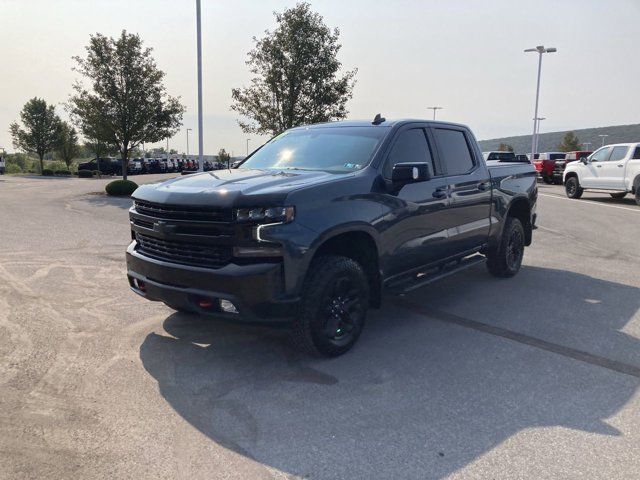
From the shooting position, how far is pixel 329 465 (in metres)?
2.79

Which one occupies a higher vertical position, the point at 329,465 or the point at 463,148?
the point at 463,148

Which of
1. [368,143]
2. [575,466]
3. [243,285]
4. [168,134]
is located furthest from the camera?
[168,134]

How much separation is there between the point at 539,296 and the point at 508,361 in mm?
2271

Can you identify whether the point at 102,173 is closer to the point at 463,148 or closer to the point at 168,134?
the point at 168,134

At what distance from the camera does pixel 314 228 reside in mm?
3830

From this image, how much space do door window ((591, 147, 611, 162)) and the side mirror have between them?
17.1 m

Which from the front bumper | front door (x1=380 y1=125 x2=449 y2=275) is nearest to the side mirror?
front door (x1=380 y1=125 x2=449 y2=275)

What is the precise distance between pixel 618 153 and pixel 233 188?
60.0 ft

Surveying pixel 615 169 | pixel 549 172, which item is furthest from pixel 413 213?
pixel 549 172

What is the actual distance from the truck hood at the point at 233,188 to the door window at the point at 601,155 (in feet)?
57.9

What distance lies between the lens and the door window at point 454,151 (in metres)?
5.63

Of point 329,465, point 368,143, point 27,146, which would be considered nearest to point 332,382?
point 329,465

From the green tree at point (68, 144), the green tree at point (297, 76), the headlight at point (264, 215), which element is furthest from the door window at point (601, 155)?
the green tree at point (68, 144)

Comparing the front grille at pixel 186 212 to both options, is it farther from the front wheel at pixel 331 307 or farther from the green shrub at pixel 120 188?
the green shrub at pixel 120 188
